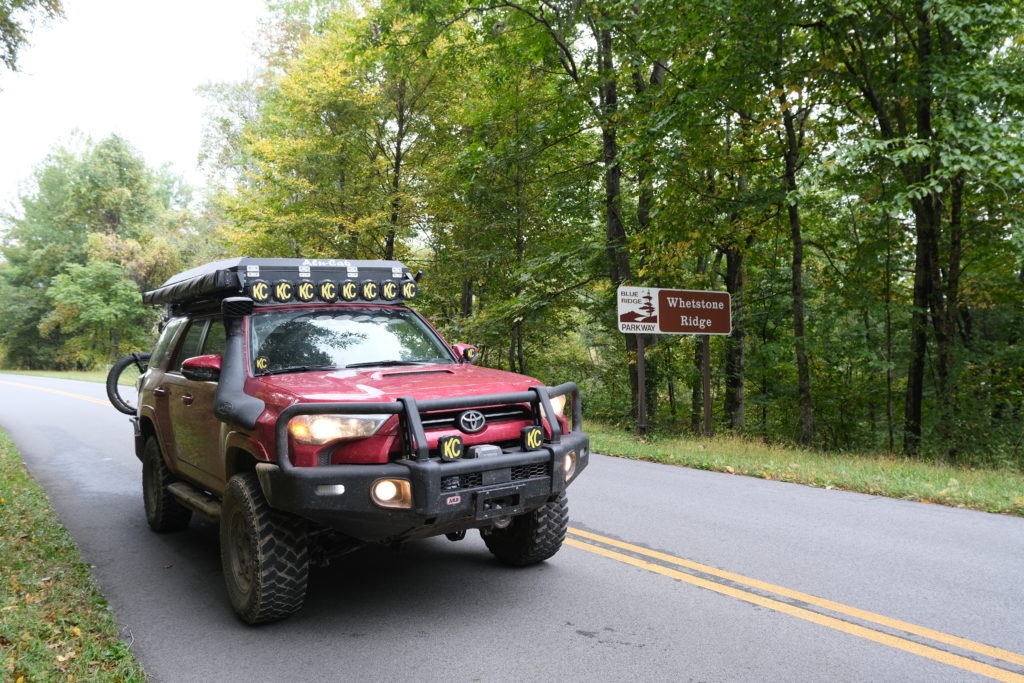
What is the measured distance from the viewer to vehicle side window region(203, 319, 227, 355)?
5.26 m

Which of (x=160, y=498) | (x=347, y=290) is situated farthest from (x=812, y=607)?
(x=160, y=498)

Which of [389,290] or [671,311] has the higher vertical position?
[389,290]

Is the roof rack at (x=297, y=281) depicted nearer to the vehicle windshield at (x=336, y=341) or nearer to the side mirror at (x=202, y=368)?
the vehicle windshield at (x=336, y=341)

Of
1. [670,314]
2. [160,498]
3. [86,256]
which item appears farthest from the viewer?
[86,256]

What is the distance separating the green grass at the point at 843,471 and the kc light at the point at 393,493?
19.4 feet

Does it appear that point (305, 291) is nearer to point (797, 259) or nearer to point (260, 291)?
point (260, 291)

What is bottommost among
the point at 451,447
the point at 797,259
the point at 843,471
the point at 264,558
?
the point at 843,471

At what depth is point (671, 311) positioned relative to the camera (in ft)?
40.7

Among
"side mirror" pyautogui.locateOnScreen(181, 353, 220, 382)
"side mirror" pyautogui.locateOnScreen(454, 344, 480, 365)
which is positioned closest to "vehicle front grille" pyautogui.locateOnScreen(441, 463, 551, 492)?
"side mirror" pyautogui.locateOnScreen(454, 344, 480, 365)

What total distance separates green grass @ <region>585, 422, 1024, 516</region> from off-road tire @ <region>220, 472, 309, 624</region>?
6.26 meters

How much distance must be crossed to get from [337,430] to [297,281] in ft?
6.09

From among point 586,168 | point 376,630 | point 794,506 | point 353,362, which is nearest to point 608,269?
point 586,168

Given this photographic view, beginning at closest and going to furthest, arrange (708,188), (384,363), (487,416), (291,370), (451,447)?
(451,447) → (487,416) → (291,370) → (384,363) → (708,188)

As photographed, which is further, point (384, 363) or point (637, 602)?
point (384, 363)
